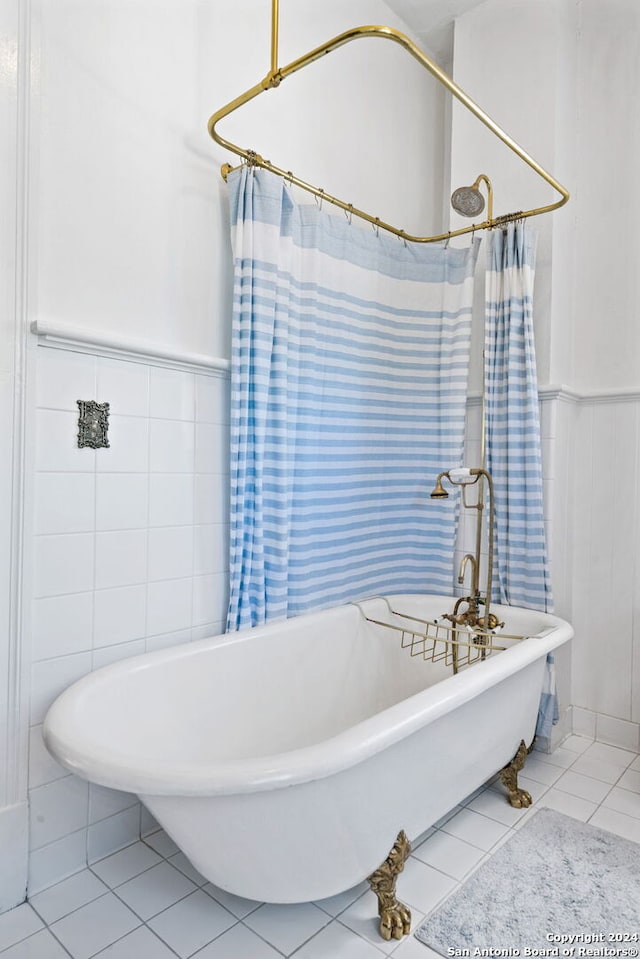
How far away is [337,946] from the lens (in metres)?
1.38

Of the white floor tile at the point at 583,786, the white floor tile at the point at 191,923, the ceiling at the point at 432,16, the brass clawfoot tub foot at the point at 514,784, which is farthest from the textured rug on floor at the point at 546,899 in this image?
Result: the ceiling at the point at 432,16

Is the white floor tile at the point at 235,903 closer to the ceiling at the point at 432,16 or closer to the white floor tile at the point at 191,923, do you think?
the white floor tile at the point at 191,923

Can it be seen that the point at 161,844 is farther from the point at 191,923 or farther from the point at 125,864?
the point at 191,923

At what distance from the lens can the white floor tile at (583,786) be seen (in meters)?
2.10

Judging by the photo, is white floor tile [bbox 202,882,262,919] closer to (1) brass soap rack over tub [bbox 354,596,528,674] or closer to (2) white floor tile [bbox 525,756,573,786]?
(1) brass soap rack over tub [bbox 354,596,528,674]

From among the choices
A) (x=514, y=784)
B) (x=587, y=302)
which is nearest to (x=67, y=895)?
(x=514, y=784)

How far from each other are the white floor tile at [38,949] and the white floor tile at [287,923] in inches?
16.7

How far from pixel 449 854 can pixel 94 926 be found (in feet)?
3.12

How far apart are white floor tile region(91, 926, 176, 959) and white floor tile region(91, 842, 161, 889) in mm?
212

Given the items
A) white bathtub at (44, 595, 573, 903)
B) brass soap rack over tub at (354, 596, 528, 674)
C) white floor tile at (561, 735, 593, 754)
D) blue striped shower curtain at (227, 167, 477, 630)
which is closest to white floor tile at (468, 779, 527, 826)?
white bathtub at (44, 595, 573, 903)

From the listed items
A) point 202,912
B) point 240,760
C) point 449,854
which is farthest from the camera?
point 449,854

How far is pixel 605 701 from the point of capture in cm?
257

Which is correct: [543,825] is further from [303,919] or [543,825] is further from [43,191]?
[43,191]

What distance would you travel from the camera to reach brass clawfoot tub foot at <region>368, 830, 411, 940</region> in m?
1.41
